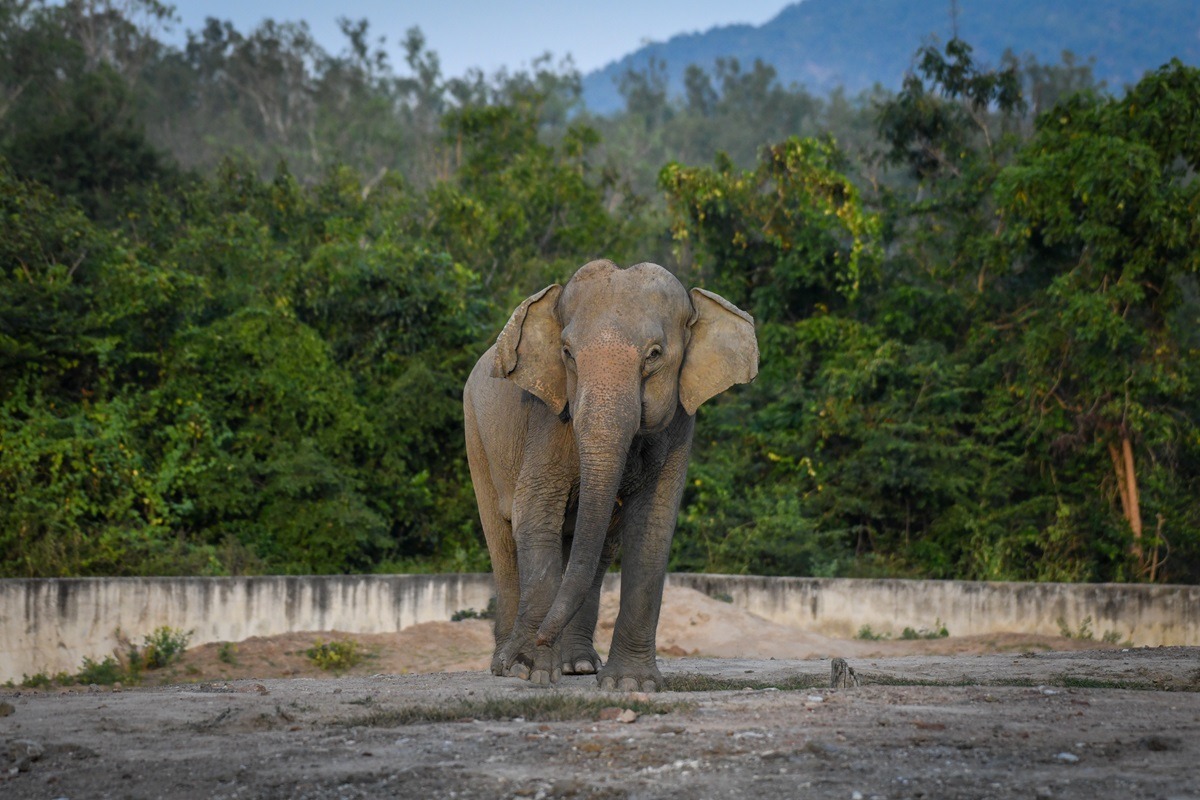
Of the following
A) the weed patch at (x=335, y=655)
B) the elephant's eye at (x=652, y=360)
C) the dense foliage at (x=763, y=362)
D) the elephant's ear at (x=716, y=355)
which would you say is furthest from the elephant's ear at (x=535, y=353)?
the dense foliage at (x=763, y=362)

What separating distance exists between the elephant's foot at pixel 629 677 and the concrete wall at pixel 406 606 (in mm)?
6400

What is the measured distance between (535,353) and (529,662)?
1842mm

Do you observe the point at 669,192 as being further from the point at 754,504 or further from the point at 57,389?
the point at 57,389

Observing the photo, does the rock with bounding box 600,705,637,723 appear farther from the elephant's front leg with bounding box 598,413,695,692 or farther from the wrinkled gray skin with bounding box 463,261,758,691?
the elephant's front leg with bounding box 598,413,695,692

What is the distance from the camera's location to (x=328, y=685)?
884 cm

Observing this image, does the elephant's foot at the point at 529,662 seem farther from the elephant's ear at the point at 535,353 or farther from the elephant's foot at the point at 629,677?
the elephant's ear at the point at 535,353

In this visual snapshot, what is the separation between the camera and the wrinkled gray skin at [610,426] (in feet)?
24.5

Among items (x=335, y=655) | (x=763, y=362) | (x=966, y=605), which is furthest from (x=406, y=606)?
(x=763, y=362)

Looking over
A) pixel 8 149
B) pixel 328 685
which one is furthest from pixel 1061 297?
pixel 8 149

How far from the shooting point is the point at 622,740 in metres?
5.60

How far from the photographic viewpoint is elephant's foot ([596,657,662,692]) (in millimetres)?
7742

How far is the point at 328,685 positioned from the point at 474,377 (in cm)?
233

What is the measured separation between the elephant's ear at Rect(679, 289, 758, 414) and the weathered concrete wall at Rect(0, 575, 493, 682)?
270 inches

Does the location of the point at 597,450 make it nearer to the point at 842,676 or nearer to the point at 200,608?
the point at 842,676
